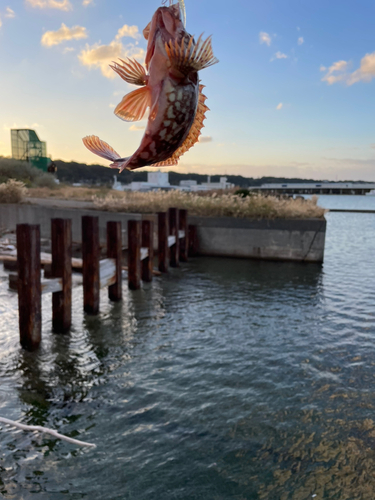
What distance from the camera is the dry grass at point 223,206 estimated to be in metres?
16.0

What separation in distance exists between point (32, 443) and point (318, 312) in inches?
266

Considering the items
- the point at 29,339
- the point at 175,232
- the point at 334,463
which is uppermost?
the point at 175,232

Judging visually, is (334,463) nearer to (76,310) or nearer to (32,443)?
(32,443)

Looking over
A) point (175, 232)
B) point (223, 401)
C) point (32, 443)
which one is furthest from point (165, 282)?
point (32, 443)

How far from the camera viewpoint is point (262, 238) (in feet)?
50.0

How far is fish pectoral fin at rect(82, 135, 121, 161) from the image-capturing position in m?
0.93

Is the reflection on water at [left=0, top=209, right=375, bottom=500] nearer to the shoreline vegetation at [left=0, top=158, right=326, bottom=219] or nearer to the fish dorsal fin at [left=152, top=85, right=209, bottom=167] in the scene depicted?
the fish dorsal fin at [left=152, top=85, right=209, bottom=167]

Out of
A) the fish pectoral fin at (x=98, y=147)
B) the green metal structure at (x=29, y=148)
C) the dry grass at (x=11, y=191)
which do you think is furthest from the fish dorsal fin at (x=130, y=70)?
the green metal structure at (x=29, y=148)

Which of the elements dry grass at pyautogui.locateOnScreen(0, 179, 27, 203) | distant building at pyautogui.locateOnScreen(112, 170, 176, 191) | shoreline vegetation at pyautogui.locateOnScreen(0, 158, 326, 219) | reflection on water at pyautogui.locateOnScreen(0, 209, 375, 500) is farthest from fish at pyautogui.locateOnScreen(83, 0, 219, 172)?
dry grass at pyautogui.locateOnScreen(0, 179, 27, 203)

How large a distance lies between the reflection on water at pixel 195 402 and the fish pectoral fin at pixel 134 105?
376 centimetres

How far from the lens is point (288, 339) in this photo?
751cm

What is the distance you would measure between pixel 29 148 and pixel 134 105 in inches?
1280

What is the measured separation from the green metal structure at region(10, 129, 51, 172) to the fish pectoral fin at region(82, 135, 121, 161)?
30732 millimetres

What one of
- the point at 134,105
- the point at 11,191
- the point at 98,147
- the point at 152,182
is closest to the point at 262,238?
the point at 152,182
